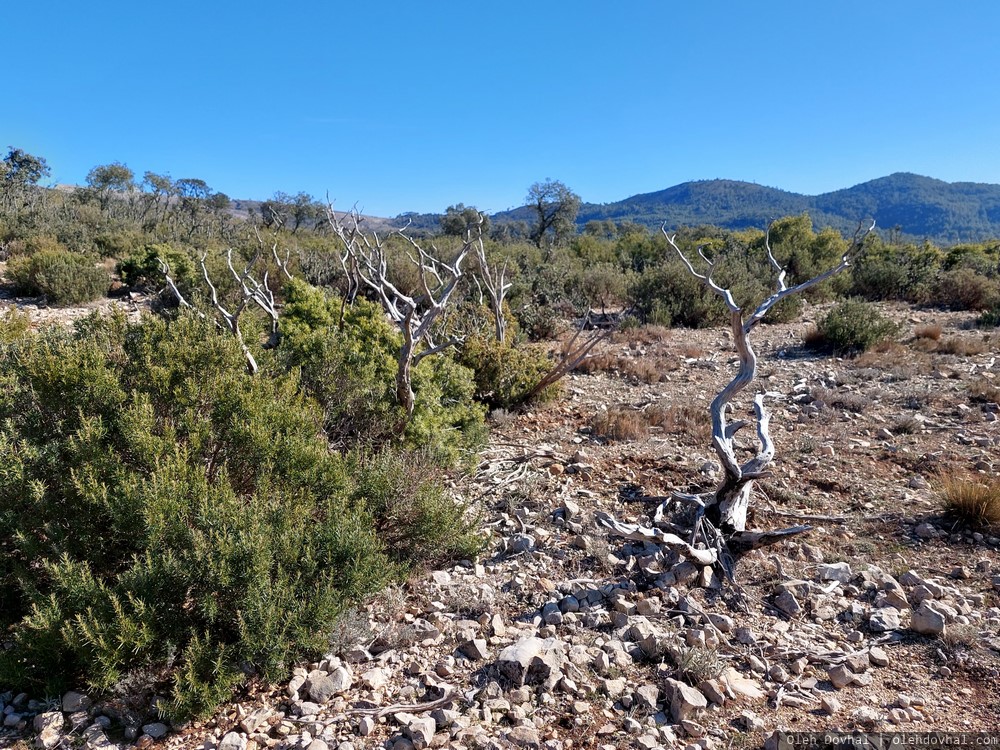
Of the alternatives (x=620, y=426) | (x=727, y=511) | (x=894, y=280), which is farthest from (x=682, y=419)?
(x=894, y=280)

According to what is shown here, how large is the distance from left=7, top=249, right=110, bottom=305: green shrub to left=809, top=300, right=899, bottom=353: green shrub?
45.3ft

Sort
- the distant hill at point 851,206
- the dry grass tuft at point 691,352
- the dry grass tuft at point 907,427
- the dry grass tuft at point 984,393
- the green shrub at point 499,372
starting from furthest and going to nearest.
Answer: the distant hill at point 851,206 → the dry grass tuft at point 691,352 → the dry grass tuft at point 984,393 → the green shrub at point 499,372 → the dry grass tuft at point 907,427

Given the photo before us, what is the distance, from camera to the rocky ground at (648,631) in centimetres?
224

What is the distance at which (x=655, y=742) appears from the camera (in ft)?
7.08

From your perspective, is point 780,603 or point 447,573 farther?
point 447,573

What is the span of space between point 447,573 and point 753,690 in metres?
1.72

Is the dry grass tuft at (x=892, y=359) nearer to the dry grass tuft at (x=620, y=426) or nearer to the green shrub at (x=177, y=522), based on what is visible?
the dry grass tuft at (x=620, y=426)

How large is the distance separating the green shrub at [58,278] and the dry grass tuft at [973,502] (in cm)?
1347

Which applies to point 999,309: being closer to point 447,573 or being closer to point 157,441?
point 447,573

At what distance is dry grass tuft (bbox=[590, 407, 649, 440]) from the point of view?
5574 millimetres

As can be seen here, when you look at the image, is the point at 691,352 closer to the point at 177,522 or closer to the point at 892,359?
the point at 892,359

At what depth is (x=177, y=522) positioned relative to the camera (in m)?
2.41

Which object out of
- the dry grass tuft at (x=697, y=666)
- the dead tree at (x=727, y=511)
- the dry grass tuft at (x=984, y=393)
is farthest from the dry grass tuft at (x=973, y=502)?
the dry grass tuft at (x=984, y=393)

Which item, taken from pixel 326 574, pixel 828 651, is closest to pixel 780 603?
pixel 828 651
